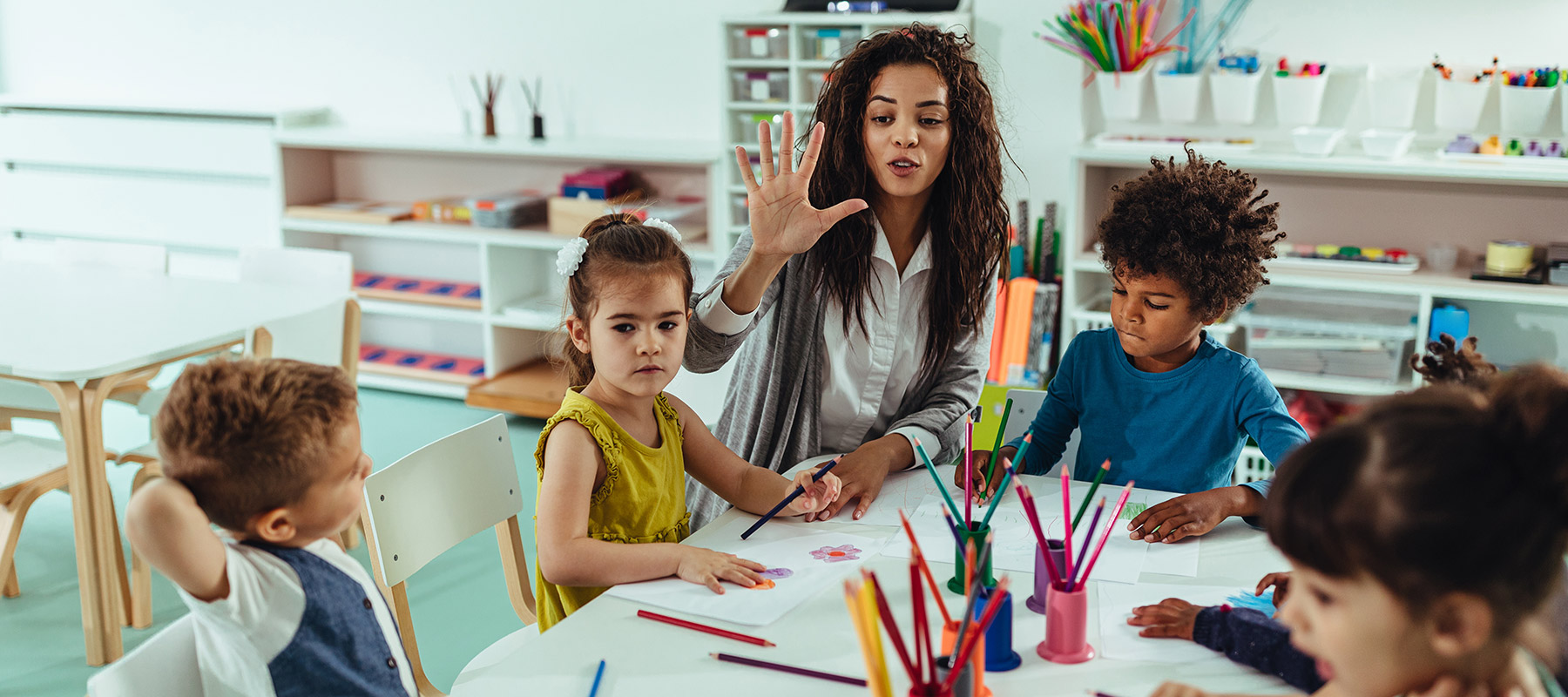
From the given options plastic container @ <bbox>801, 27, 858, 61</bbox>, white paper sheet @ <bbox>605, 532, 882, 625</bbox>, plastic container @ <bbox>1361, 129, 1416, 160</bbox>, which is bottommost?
white paper sheet @ <bbox>605, 532, 882, 625</bbox>

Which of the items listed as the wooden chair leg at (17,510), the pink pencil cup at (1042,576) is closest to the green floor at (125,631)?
the wooden chair leg at (17,510)

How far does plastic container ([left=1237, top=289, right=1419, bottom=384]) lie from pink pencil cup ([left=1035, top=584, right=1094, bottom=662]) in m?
2.30

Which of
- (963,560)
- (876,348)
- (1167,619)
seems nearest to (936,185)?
(876,348)

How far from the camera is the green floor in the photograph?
7.64 ft

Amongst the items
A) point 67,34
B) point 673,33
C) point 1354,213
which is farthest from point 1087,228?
point 67,34

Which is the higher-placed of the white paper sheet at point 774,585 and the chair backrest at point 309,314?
the chair backrest at point 309,314

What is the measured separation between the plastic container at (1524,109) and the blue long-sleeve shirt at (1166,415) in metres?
1.89

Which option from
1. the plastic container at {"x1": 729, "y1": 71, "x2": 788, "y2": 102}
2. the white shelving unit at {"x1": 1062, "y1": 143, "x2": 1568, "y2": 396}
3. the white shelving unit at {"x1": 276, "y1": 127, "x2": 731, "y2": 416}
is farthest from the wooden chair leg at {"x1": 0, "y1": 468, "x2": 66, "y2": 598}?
the white shelving unit at {"x1": 1062, "y1": 143, "x2": 1568, "y2": 396}

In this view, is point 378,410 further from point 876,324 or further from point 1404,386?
point 1404,386

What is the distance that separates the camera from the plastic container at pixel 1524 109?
2.90 metres

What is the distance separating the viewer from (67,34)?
4.98 metres

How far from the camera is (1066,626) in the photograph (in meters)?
1.09

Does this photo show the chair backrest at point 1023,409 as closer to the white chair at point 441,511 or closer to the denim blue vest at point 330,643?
the white chair at point 441,511

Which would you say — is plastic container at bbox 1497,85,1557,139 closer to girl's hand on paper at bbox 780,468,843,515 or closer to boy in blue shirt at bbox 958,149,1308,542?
boy in blue shirt at bbox 958,149,1308,542
